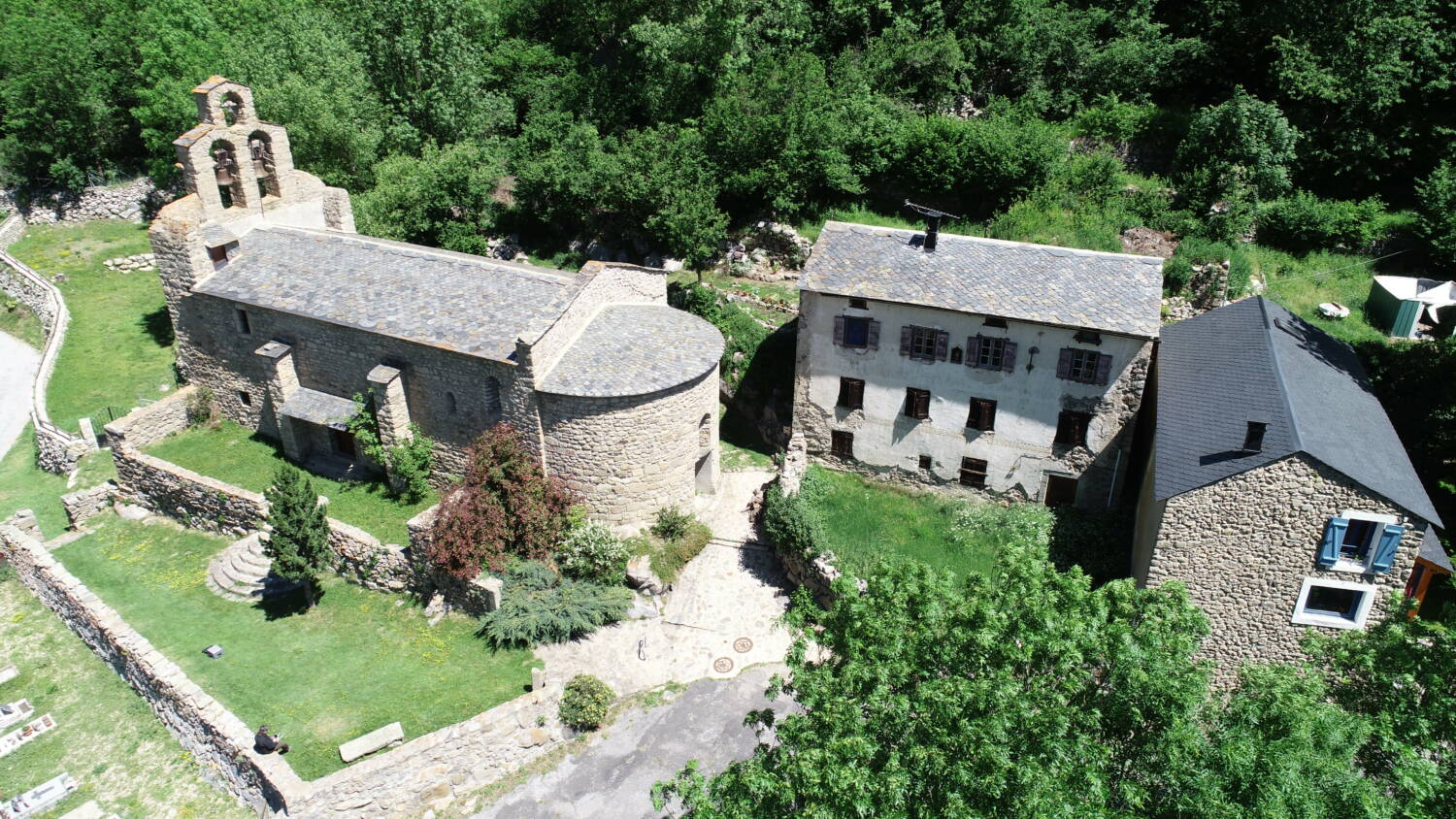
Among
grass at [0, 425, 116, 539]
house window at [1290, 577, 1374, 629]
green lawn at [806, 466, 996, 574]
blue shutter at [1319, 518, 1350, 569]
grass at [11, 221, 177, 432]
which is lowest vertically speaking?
grass at [0, 425, 116, 539]

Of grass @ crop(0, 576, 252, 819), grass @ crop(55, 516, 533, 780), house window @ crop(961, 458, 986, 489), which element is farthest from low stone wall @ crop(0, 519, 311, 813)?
house window @ crop(961, 458, 986, 489)

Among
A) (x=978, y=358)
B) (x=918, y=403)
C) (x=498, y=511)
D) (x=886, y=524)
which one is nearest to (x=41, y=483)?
(x=498, y=511)

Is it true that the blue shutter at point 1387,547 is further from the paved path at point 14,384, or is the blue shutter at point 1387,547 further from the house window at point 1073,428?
the paved path at point 14,384

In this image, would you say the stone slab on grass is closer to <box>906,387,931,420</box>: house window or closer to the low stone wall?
the low stone wall

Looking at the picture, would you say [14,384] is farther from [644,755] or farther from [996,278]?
[996,278]

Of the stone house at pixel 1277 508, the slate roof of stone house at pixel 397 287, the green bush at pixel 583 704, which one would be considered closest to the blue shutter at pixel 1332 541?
the stone house at pixel 1277 508

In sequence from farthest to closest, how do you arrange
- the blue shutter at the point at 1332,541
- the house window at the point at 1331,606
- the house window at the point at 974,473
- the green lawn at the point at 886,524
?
the house window at the point at 974,473
the green lawn at the point at 886,524
the house window at the point at 1331,606
the blue shutter at the point at 1332,541

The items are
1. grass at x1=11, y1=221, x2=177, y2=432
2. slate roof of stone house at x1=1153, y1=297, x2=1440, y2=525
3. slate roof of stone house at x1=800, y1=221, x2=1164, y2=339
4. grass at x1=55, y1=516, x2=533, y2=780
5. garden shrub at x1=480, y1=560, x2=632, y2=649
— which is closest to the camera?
slate roof of stone house at x1=1153, y1=297, x2=1440, y2=525
